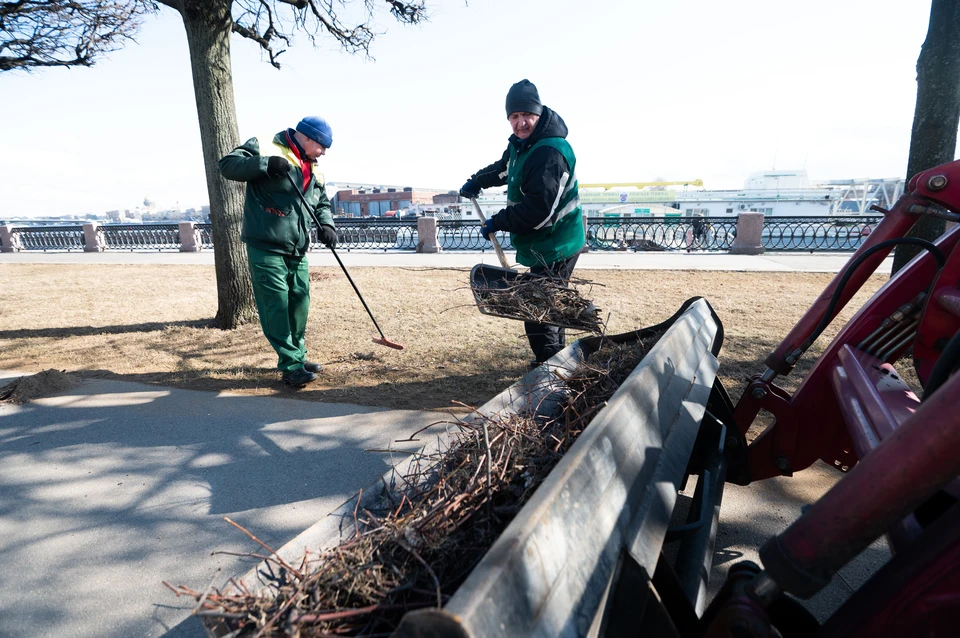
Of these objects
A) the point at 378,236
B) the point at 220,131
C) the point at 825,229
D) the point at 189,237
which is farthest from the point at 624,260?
the point at 189,237

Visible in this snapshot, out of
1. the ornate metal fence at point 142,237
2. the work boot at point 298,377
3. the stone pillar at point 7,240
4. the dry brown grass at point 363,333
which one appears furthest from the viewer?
the stone pillar at point 7,240

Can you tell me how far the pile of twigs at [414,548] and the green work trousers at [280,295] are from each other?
116 inches

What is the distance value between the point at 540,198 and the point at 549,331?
0.94 m

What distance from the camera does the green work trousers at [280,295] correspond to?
4469mm

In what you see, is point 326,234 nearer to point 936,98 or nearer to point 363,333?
point 363,333

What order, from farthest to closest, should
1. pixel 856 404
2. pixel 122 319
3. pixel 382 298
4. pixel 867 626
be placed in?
pixel 382 298, pixel 122 319, pixel 856 404, pixel 867 626

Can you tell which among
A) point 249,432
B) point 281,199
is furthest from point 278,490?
point 281,199

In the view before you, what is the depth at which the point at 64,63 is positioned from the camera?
1163 centimetres

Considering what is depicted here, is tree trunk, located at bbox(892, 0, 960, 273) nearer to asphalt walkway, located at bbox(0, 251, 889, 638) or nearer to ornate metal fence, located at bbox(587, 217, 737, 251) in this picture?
asphalt walkway, located at bbox(0, 251, 889, 638)

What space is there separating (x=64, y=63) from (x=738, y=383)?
1499 centimetres

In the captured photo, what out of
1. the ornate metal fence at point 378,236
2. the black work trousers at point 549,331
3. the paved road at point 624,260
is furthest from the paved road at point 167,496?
the ornate metal fence at point 378,236

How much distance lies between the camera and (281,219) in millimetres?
4434

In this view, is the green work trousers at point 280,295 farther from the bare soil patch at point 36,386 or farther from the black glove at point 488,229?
the bare soil patch at point 36,386

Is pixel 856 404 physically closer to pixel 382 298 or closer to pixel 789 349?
pixel 789 349
